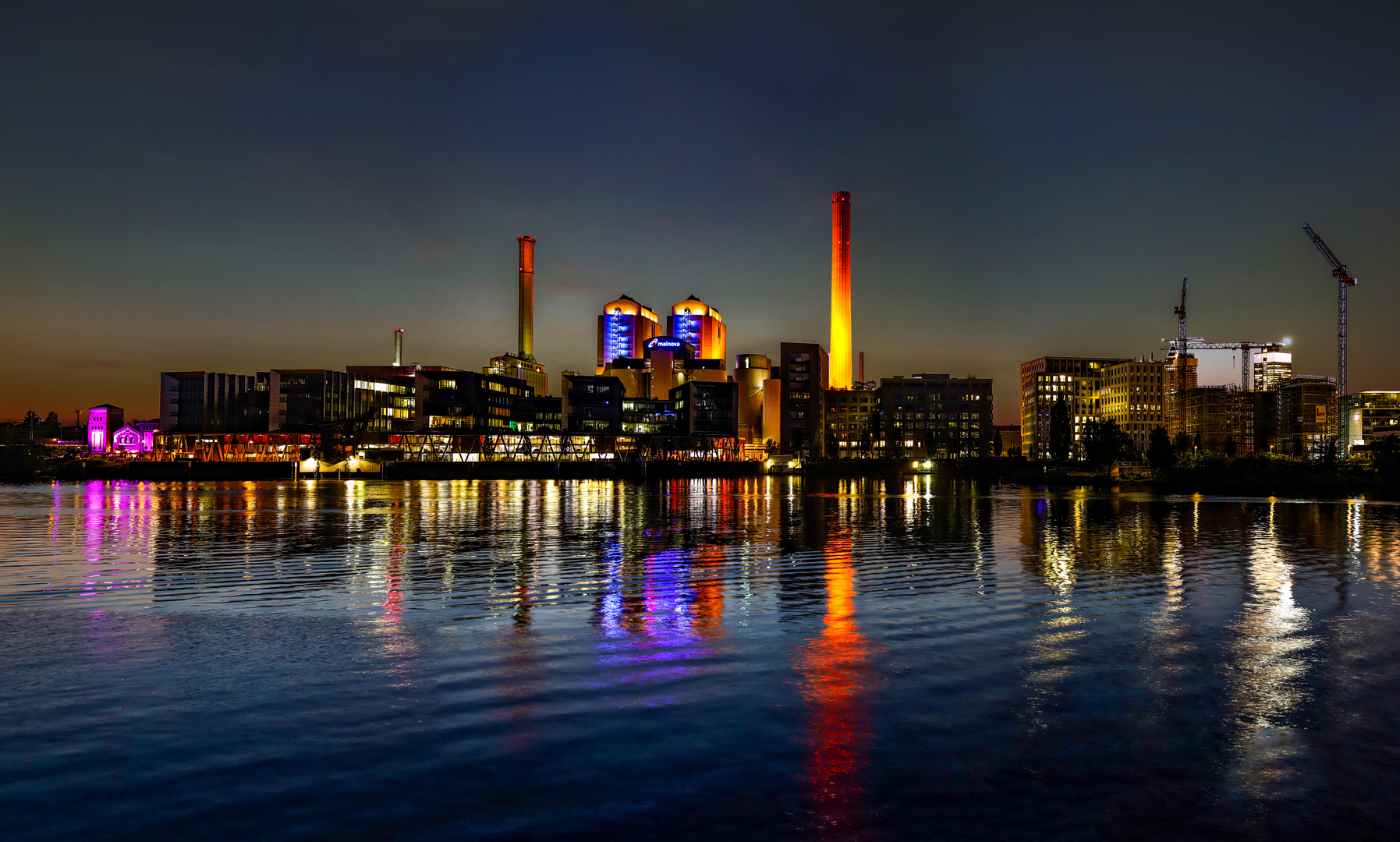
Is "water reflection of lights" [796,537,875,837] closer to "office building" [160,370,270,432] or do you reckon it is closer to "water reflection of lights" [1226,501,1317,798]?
"water reflection of lights" [1226,501,1317,798]

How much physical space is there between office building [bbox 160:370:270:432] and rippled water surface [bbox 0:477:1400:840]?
19185 cm

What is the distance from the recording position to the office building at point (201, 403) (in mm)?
191500

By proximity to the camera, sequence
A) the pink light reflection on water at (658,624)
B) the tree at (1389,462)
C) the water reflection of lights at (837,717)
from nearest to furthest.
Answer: the water reflection of lights at (837,717)
the pink light reflection on water at (658,624)
the tree at (1389,462)

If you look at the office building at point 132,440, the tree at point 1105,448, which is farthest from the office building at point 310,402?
the tree at point 1105,448

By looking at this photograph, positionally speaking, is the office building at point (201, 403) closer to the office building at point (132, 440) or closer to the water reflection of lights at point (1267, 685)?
the office building at point (132, 440)

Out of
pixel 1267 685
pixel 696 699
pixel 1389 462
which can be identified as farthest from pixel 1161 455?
pixel 696 699

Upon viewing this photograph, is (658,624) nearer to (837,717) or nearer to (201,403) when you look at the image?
(837,717)

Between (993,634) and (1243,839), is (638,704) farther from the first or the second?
(993,634)

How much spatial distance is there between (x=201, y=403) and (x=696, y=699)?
709ft

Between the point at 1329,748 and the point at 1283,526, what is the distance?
41.1 m

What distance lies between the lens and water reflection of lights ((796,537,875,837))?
8.10 meters

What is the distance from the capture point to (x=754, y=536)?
3741 centimetres

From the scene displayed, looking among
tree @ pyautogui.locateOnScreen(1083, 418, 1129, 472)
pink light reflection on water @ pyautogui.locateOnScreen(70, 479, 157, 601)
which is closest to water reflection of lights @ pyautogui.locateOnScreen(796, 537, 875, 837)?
pink light reflection on water @ pyautogui.locateOnScreen(70, 479, 157, 601)

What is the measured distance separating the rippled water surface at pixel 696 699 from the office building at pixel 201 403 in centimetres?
19185
